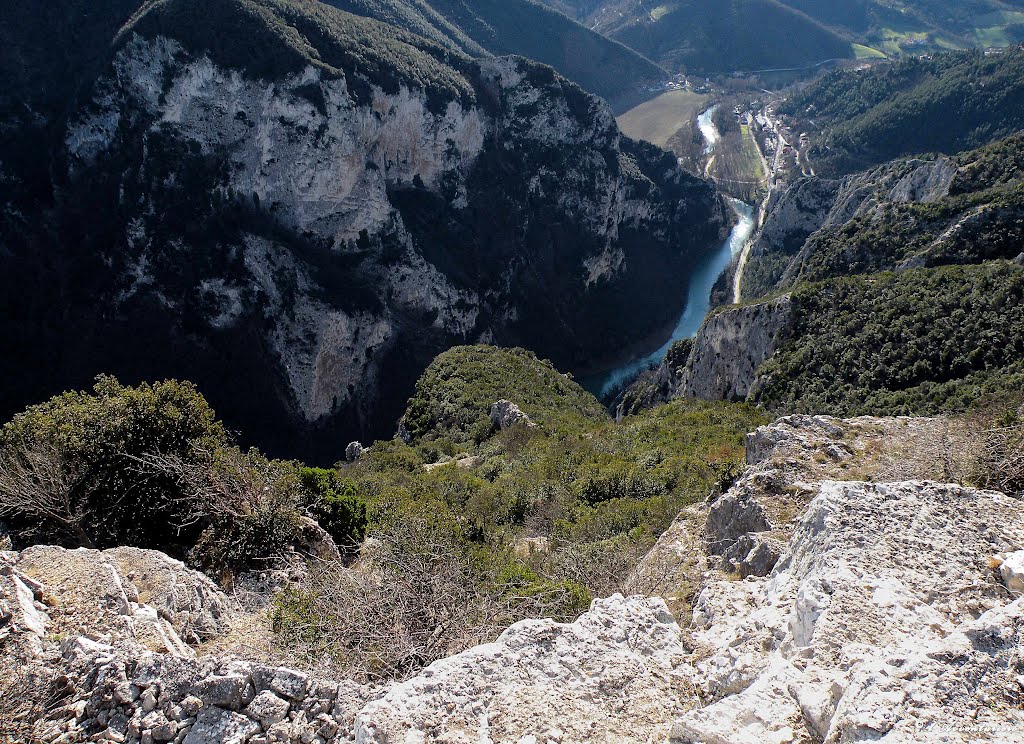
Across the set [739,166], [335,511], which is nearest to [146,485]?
[335,511]

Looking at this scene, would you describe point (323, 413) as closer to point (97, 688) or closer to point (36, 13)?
point (36, 13)

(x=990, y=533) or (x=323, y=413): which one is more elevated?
(x=990, y=533)

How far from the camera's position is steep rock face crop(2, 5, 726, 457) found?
51.5 meters

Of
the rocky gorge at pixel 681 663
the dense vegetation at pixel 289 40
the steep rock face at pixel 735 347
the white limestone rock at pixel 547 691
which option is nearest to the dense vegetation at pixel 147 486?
the rocky gorge at pixel 681 663

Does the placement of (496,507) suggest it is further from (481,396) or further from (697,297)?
(697,297)

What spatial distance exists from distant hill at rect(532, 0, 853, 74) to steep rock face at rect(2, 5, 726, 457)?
135736 millimetres

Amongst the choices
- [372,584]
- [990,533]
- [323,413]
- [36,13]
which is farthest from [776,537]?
[36,13]

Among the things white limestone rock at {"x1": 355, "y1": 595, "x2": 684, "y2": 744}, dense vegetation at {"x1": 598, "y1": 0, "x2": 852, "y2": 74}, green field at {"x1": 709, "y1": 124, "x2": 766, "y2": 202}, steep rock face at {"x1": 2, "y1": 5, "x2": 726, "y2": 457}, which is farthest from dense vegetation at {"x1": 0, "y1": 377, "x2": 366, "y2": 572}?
dense vegetation at {"x1": 598, "y1": 0, "x2": 852, "y2": 74}

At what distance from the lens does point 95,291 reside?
51.7 metres

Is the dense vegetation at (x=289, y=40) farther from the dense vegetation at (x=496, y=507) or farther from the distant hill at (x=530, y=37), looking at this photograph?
the distant hill at (x=530, y=37)

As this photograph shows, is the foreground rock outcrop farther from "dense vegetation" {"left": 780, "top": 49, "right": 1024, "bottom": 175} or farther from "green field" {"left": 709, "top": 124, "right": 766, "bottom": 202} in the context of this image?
"green field" {"left": 709, "top": 124, "right": 766, "bottom": 202}

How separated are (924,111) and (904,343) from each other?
93363mm

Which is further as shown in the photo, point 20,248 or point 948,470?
point 20,248

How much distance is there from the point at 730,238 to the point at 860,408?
84035 mm
